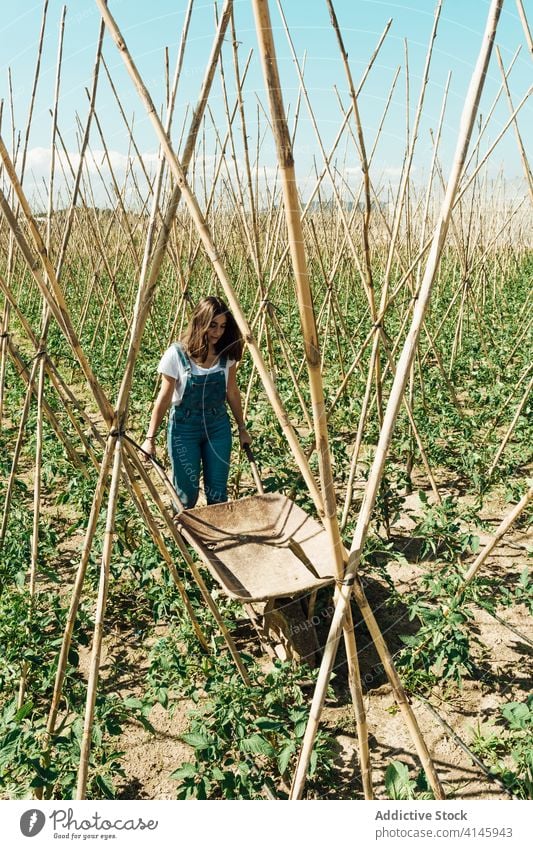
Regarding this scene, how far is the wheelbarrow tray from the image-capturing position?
220cm

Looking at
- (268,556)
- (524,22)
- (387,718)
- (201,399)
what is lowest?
(387,718)

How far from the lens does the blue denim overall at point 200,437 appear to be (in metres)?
2.81

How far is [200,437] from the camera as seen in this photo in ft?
9.54

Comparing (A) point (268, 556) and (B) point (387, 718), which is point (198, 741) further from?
(A) point (268, 556)

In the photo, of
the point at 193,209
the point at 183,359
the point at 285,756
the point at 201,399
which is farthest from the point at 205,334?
the point at 285,756

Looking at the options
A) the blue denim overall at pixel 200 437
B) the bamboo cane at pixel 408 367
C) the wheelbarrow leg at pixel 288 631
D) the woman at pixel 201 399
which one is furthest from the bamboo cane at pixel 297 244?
the blue denim overall at pixel 200 437

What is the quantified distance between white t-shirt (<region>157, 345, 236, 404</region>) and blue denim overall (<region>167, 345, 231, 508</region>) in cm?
2

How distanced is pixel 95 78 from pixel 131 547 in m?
1.85

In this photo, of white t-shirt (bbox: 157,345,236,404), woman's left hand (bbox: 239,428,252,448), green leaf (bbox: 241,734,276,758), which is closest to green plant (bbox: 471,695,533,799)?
green leaf (bbox: 241,734,276,758)

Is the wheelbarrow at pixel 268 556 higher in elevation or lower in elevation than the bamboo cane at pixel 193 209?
lower

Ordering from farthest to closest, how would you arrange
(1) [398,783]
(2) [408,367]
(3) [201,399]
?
(3) [201,399] < (1) [398,783] < (2) [408,367]

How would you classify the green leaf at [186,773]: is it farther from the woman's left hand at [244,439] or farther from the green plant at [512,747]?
the woman's left hand at [244,439]

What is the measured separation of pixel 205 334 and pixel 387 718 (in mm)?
1620
